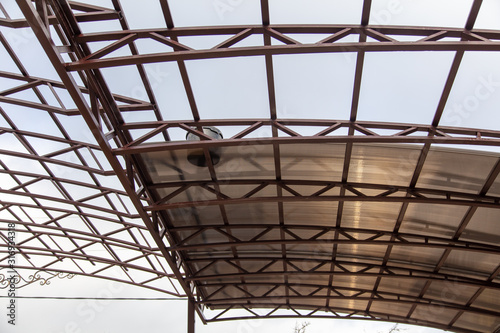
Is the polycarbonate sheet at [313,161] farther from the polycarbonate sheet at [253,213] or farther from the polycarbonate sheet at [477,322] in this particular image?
the polycarbonate sheet at [477,322]

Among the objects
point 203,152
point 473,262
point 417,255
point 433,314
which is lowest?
point 433,314

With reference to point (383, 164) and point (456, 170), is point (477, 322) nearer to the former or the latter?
point (456, 170)

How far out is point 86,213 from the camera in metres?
20.2

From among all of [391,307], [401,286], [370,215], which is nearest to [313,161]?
[370,215]

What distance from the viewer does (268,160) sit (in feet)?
44.1

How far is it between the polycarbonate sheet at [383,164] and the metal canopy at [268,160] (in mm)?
58

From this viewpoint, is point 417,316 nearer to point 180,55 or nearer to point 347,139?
point 347,139

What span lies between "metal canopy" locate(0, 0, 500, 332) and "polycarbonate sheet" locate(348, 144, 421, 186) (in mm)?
58

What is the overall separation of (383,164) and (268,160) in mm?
3532

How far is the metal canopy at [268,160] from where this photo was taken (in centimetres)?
961

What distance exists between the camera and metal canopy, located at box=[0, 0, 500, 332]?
9609 millimetres

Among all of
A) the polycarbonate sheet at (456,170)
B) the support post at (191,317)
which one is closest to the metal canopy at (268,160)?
the polycarbonate sheet at (456,170)

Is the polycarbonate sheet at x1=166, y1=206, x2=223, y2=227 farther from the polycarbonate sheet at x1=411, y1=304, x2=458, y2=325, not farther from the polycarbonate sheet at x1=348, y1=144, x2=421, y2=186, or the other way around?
the polycarbonate sheet at x1=411, y1=304, x2=458, y2=325

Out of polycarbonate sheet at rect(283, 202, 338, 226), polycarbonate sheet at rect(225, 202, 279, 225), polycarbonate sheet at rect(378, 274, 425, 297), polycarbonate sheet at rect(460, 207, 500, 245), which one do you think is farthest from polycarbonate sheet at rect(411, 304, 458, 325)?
polycarbonate sheet at rect(225, 202, 279, 225)
